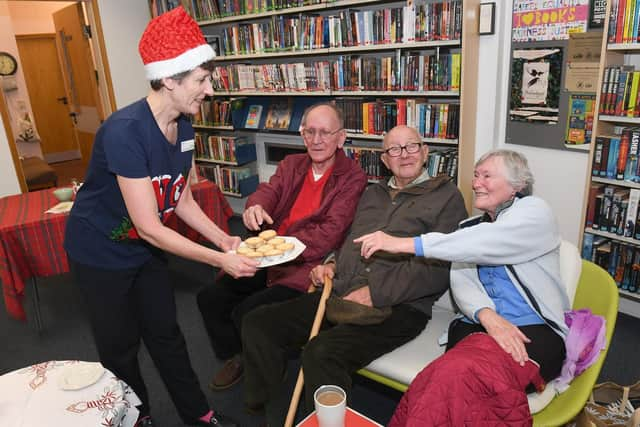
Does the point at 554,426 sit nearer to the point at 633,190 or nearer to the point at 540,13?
the point at 633,190

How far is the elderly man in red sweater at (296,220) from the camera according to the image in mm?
2143

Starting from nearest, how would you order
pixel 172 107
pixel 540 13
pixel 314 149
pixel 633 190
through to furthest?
pixel 172 107, pixel 314 149, pixel 633 190, pixel 540 13

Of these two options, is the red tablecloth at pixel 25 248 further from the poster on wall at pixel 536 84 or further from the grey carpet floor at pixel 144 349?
the poster on wall at pixel 536 84

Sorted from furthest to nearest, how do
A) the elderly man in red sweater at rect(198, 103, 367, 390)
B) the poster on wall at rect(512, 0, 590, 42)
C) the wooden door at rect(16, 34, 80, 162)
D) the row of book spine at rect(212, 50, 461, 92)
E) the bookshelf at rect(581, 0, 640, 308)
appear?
the wooden door at rect(16, 34, 80, 162), the row of book spine at rect(212, 50, 461, 92), the poster on wall at rect(512, 0, 590, 42), the bookshelf at rect(581, 0, 640, 308), the elderly man in red sweater at rect(198, 103, 367, 390)

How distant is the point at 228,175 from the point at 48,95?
17.0 feet

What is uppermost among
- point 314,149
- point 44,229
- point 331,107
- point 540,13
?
point 540,13

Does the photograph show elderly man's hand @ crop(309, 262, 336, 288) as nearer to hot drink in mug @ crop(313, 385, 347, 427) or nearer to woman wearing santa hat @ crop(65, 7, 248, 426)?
woman wearing santa hat @ crop(65, 7, 248, 426)

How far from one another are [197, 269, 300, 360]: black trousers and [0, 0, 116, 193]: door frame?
10.7ft

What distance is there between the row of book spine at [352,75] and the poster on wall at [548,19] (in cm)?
43

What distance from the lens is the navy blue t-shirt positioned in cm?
148

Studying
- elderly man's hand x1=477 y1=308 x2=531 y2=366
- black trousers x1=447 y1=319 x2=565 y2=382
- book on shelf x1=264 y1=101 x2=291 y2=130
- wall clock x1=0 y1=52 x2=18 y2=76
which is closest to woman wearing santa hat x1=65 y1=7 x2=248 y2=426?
elderly man's hand x1=477 y1=308 x2=531 y2=366

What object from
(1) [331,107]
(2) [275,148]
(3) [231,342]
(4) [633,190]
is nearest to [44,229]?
(3) [231,342]

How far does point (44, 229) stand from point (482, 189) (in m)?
2.36

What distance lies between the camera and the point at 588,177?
104 inches
